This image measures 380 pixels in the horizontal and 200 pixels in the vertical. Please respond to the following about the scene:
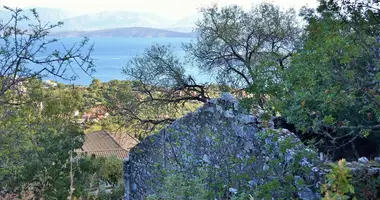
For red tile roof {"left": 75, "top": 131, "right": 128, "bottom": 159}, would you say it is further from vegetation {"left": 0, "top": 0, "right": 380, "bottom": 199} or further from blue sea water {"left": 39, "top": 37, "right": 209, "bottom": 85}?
blue sea water {"left": 39, "top": 37, "right": 209, "bottom": 85}

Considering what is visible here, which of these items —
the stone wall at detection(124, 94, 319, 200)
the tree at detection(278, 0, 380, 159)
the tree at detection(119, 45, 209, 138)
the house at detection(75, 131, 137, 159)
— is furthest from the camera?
the house at detection(75, 131, 137, 159)

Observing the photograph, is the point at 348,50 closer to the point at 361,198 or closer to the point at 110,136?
the point at 361,198

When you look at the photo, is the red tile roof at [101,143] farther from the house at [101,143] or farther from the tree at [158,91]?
the tree at [158,91]

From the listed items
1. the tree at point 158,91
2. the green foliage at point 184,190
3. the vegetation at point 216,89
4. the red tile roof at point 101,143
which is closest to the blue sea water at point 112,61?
the vegetation at point 216,89

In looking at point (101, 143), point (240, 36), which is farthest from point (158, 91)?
point (101, 143)

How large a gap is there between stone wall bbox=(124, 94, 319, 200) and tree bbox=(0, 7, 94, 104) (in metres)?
2.42

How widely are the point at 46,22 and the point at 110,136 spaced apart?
765 inches

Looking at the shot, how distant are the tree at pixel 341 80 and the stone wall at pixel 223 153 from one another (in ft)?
1.41

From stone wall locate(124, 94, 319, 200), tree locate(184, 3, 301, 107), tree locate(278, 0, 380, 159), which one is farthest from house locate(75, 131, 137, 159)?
tree locate(278, 0, 380, 159)

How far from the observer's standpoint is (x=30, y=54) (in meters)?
4.86

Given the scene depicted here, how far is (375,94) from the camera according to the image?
4781 mm

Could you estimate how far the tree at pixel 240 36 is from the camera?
565 inches

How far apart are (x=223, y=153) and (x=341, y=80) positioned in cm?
226

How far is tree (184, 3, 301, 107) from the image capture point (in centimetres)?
1435
